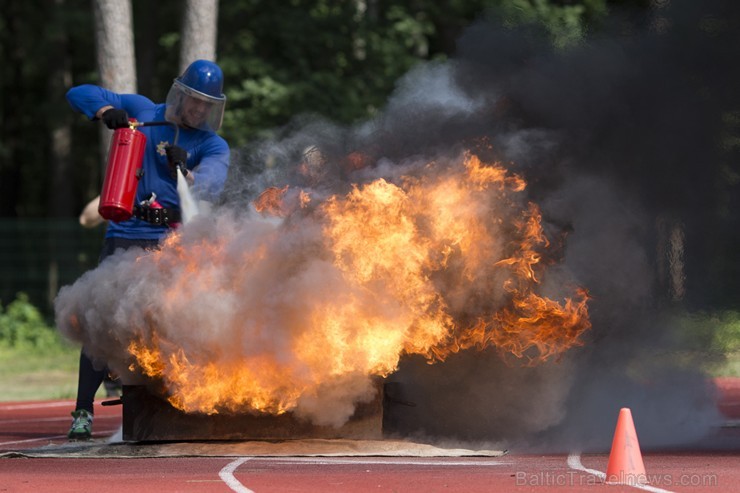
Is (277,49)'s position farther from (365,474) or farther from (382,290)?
(365,474)

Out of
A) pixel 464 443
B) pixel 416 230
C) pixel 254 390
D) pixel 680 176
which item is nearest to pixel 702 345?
pixel 680 176

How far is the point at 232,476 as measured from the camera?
28.1ft

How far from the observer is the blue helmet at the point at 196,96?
10766 mm

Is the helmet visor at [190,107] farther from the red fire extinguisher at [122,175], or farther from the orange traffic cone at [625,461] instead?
the orange traffic cone at [625,461]

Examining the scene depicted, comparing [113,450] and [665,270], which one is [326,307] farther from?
[665,270]

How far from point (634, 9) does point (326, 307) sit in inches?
192

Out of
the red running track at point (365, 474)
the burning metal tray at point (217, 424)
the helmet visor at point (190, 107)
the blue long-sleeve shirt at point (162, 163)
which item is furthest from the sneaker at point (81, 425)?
the helmet visor at point (190, 107)

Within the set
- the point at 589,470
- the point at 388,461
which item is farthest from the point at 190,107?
the point at 589,470

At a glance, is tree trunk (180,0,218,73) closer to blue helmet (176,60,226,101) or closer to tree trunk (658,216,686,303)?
blue helmet (176,60,226,101)

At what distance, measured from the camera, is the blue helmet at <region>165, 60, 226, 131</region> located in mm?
10766

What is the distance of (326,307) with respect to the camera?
31.4ft

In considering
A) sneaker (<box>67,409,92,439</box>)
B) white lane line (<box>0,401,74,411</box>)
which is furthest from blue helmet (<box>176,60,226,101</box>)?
white lane line (<box>0,401,74,411</box>)

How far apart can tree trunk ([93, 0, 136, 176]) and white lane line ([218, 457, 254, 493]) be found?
1097 centimetres

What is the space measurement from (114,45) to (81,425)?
9.80 metres
